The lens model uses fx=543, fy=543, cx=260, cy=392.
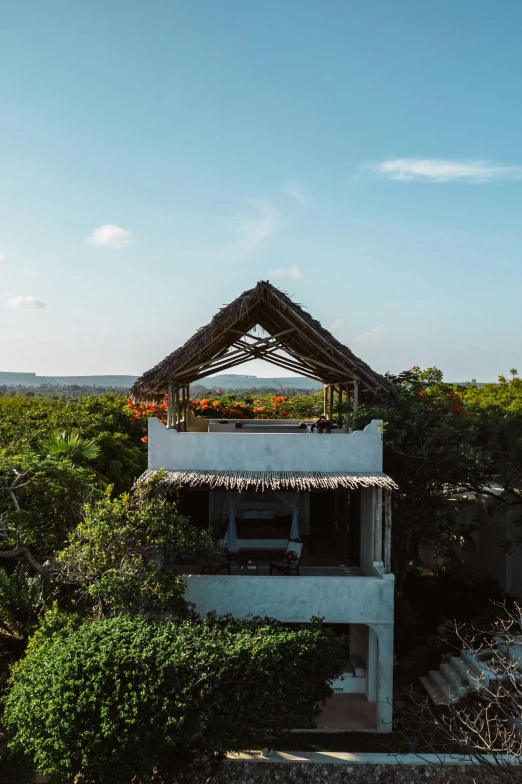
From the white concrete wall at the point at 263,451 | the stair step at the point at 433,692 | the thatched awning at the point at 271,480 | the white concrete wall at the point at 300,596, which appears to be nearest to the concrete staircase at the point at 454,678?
the stair step at the point at 433,692

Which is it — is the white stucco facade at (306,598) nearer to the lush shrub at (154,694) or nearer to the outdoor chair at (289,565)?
the outdoor chair at (289,565)

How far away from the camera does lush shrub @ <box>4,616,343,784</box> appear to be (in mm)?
6230

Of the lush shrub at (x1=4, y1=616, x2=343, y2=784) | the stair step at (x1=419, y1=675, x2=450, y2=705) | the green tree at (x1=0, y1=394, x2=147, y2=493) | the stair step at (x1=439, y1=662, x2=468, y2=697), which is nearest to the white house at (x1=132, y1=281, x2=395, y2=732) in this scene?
the stair step at (x1=419, y1=675, x2=450, y2=705)

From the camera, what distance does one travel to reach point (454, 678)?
9.91 meters

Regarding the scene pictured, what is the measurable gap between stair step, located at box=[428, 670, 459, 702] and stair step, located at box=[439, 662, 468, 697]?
0.15ft

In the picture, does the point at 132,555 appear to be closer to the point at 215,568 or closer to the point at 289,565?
the point at 215,568

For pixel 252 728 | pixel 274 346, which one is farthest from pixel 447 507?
pixel 252 728

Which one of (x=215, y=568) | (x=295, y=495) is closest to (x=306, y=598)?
(x=215, y=568)

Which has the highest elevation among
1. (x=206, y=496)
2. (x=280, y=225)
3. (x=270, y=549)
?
(x=280, y=225)

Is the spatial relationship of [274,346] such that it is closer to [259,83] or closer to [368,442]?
[368,442]

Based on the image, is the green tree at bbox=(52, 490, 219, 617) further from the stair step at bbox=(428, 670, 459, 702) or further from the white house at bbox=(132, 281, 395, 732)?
the stair step at bbox=(428, 670, 459, 702)

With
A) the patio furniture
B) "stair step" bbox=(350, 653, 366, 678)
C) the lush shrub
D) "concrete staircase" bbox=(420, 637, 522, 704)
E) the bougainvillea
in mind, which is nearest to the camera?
the lush shrub

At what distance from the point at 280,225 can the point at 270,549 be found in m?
7.71

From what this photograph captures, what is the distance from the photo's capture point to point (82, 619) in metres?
8.02
